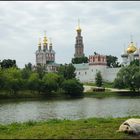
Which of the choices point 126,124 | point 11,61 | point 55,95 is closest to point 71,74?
point 11,61

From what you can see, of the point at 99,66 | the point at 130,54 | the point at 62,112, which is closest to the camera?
the point at 62,112

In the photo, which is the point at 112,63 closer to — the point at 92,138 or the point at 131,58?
the point at 131,58

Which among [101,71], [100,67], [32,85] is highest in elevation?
[100,67]

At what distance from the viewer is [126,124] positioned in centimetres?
1217

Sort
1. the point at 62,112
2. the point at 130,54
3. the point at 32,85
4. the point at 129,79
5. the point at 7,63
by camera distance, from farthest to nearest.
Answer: the point at 130,54 < the point at 7,63 < the point at 129,79 < the point at 32,85 < the point at 62,112

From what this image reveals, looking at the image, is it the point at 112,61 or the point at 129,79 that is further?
the point at 112,61

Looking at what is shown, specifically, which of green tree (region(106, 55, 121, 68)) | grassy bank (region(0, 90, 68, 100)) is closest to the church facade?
green tree (region(106, 55, 121, 68))

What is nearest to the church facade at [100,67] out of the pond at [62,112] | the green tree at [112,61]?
the green tree at [112,61]

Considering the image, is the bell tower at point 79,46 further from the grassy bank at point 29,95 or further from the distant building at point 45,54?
the grassy bank at point 29,95

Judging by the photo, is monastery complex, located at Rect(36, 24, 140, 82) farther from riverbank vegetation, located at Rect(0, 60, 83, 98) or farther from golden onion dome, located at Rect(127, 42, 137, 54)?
riverbank vegetation, located at Rect(0, 60, 83, 98)

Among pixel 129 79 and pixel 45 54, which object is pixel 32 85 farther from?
pixel 45 54

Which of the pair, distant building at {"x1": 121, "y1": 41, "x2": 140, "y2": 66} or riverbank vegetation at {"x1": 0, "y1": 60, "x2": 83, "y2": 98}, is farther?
distant building at {"x1": 121, "y1": 41, "x2": 140, "y2": 66}

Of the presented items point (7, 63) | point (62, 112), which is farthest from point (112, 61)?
point (62, 112)

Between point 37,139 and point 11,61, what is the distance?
8495cm
